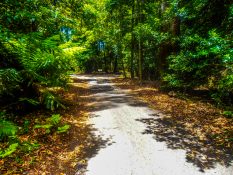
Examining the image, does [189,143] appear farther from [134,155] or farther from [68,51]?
[68,51]

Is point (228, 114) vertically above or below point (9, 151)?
below

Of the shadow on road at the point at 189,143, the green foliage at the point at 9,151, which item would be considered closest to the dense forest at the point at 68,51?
the green foliage at the point at 9,151

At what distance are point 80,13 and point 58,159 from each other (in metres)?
9.23

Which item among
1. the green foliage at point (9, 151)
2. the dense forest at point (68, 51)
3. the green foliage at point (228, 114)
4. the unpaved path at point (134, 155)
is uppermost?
the dense forest at point (68, 51)

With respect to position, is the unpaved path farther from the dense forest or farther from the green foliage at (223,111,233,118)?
the green foliage at (223,111,233,118)

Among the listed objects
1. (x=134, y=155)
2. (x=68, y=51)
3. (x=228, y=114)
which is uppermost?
(x=68, y=51)

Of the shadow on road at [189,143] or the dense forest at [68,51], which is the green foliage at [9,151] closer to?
the dense forest at [68,51]

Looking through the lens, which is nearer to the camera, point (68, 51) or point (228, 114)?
point (228, 114)

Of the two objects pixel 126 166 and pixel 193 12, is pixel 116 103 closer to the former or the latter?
pixel 193 12

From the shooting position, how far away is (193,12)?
11.2 metres

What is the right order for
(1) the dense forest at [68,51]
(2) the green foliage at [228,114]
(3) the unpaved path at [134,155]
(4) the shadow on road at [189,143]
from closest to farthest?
1. (1) the dense forest at [68,51]
2. (3) the unpaved path at [134,155]
3. (4) the shadow on road at [189,143]
4. (2) the green foliage at [228,114]

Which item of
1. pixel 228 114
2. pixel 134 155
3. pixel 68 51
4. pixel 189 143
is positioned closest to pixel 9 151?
pixel 134 155

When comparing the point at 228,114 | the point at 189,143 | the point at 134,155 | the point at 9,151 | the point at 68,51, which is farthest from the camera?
the point at 68,51

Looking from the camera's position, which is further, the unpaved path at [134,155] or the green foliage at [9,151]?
the unpaved path at [134,155]
